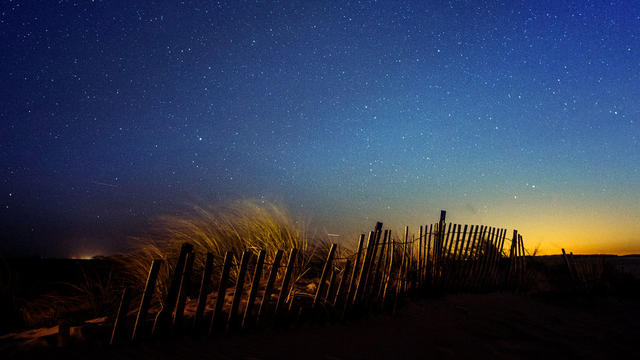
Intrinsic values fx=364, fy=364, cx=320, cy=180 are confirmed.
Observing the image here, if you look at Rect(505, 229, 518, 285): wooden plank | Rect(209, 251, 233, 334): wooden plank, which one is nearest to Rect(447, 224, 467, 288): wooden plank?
Rect(505, 229, 518, 285): wooden plank

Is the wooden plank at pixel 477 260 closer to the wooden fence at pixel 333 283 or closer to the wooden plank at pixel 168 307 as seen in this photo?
the wooden fence at pixel 333 283

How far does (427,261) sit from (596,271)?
4.65 meters

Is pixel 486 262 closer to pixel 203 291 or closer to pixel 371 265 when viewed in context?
pixel 371 265

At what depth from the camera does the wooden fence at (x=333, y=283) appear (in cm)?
315

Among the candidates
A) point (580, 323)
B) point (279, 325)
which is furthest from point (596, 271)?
point (279, 325)

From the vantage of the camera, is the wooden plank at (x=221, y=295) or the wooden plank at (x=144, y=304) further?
the wooden plank at (x=221, y=295)

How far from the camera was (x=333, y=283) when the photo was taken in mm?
4109

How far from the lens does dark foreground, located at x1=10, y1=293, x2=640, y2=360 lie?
9.78 feet

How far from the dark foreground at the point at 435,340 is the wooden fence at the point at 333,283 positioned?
17 centimetres

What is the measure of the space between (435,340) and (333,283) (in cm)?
120

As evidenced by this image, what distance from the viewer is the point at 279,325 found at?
3701 millimetres

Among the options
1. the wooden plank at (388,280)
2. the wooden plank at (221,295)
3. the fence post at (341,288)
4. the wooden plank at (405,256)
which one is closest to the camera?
the wooden plank at (221,295)

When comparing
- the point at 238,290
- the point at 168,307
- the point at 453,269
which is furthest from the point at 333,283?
the point at 453,269

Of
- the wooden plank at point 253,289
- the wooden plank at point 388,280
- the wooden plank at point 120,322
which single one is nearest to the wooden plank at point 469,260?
the wooden plank at point 388,280
